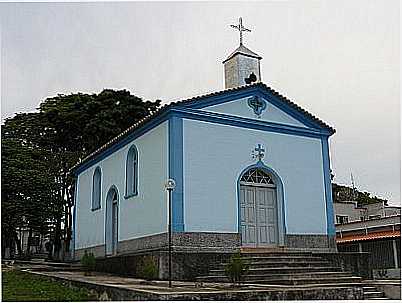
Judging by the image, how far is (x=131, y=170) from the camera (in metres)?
17.2

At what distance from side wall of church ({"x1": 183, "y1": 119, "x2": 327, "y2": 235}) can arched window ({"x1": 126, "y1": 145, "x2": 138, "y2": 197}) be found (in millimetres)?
2758

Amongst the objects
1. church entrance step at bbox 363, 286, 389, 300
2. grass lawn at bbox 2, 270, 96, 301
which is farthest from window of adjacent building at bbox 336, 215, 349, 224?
grass lawn at bbox 2, 270, 96, 301

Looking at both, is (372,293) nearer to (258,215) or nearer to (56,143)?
(258,215)

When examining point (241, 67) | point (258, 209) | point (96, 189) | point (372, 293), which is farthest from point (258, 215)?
point (96, 189)

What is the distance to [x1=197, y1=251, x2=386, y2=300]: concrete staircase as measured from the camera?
41.2 ft

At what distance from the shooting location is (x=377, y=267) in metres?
21.9

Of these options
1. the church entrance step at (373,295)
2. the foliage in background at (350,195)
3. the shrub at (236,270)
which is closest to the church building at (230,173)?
the shrub at (236,270)

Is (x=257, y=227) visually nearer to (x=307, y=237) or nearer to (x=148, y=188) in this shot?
(x=307, y=237)

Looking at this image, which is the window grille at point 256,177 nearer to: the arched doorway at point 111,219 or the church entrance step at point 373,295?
the church entrance step at point 373,295

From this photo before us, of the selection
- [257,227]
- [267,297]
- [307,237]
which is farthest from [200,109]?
[267,297]

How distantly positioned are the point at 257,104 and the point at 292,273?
16.0 feet

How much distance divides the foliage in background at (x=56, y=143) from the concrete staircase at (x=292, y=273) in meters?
15.2

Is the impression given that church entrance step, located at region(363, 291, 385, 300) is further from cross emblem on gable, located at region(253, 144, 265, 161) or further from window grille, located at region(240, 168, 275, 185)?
cross emblem on gable, located at region(253, 144, 265, 161)

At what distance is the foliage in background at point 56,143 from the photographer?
2703 cm
